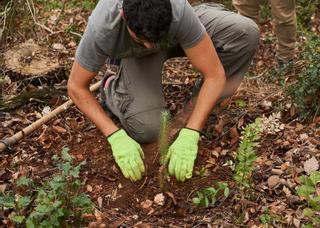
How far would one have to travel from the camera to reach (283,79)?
3766mm

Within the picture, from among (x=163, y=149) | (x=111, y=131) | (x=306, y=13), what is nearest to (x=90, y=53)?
(x=111, y=131)

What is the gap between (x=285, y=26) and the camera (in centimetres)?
419

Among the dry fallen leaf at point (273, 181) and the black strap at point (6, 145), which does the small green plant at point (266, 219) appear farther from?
the black strap at point (6, 145)

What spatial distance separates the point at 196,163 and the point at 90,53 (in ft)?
3.16

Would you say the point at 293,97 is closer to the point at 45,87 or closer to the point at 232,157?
the point at 232,157

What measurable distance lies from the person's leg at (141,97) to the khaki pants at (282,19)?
1209 millimetres

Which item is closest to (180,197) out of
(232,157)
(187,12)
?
(232,157)

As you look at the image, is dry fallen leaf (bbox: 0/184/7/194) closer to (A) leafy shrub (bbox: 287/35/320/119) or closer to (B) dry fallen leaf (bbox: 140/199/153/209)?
(B) dry fallen leaf (bbox: 140/199/153/209)

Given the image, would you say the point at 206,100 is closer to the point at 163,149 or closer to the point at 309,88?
the point at 163,149

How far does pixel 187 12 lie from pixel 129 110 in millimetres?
900

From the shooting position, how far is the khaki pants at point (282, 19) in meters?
4.10

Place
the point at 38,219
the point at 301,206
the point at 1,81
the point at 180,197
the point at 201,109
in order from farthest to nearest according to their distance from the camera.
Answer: the point at 1,81, the point at 201,109, the point at 180,197, the point at 301,206, the point at 38,219

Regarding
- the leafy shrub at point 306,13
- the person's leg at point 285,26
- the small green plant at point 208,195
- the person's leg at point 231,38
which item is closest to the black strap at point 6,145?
the small green plant at point 208,195

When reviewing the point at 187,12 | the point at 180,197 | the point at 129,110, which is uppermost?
the point at 187,12
